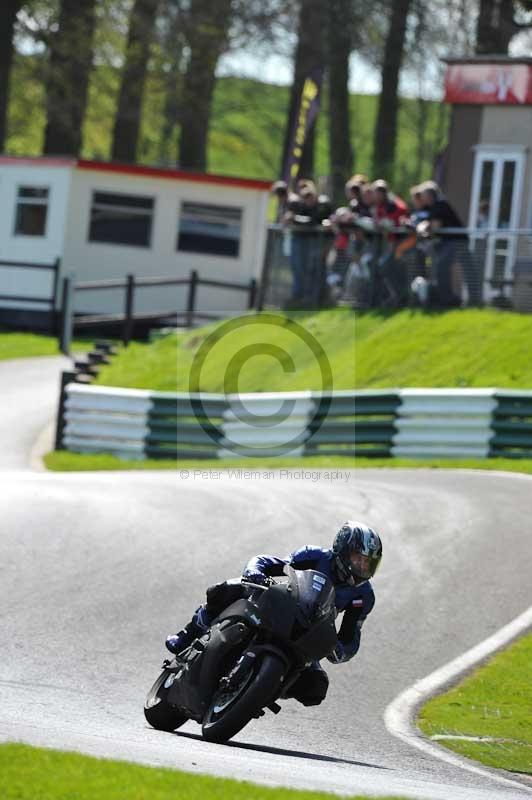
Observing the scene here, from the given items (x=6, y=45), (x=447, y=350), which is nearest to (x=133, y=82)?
(x=6, y=45)

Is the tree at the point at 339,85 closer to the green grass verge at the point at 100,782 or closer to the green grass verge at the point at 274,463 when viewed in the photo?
the green grass verge at the point at 274,463

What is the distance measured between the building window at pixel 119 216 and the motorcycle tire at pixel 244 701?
27.9 meters

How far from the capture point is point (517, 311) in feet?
70.9

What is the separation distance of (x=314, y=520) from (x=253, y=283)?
18.1m

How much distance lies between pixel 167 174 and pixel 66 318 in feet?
19.1

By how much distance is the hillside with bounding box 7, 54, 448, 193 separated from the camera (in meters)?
49.1

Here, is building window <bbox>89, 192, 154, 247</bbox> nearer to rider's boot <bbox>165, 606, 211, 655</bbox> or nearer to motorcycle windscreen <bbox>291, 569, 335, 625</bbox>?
rider's boot <bbox>165, 606, 211, 655</bbox>

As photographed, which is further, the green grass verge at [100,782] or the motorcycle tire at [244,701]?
the motorcycle tire at [244,701]

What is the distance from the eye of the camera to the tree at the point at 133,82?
44.8 metres

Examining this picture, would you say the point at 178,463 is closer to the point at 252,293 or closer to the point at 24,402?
the point at 24,402

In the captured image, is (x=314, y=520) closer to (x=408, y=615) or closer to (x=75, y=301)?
(x=408, y=615)

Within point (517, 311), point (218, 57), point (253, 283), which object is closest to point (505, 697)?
→ point (517, 311)

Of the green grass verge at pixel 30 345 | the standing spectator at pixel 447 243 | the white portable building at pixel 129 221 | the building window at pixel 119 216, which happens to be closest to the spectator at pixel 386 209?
the standing spectator at pixel 447 243

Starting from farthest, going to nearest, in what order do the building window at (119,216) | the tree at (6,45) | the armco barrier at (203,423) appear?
the tree at (6,45), the building window at (119,216), the armco barrier at (203,423)
